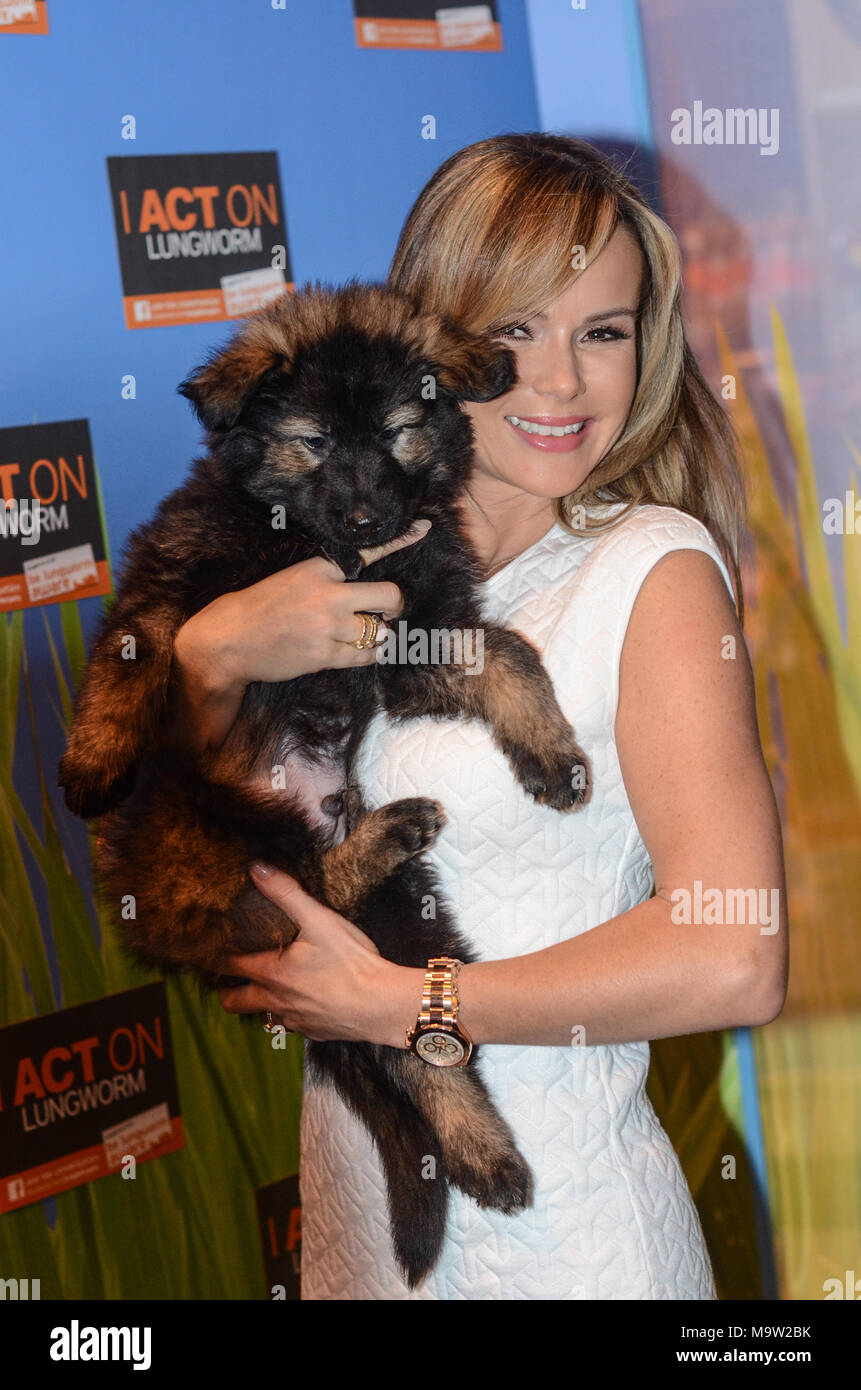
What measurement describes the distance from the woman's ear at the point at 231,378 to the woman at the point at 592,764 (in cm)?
25

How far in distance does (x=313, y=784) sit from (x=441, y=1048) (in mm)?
551

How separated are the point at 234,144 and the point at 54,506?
3.37ft

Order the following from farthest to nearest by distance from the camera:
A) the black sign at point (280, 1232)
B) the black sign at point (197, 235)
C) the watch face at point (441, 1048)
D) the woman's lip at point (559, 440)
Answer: the black sign at point (280, 1232)
the black sign at point (197, 235)
the woman's lip at point (559, 440)
the watch face at point (441, 1048)

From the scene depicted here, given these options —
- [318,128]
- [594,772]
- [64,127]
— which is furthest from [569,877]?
[318,128]

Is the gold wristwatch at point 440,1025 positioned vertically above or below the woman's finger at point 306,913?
below

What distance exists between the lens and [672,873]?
1.42 meters

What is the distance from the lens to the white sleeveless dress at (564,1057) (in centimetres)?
149

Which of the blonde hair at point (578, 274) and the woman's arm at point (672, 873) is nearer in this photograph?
the woman's arm at point (672, 873)

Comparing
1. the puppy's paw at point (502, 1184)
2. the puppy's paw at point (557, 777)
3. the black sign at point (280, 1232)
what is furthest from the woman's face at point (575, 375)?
the black sign at point (280, 1232)

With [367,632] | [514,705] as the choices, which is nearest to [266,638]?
[367,632]

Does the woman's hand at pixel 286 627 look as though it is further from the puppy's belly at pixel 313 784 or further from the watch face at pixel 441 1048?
the watch face at pixel 441 1048

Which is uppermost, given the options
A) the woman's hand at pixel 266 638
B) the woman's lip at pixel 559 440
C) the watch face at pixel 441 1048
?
the woman's lip at pixel 559 440

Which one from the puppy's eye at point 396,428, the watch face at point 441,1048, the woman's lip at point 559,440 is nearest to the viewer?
the watch face at point 441,1048

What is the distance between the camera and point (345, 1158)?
166cm
